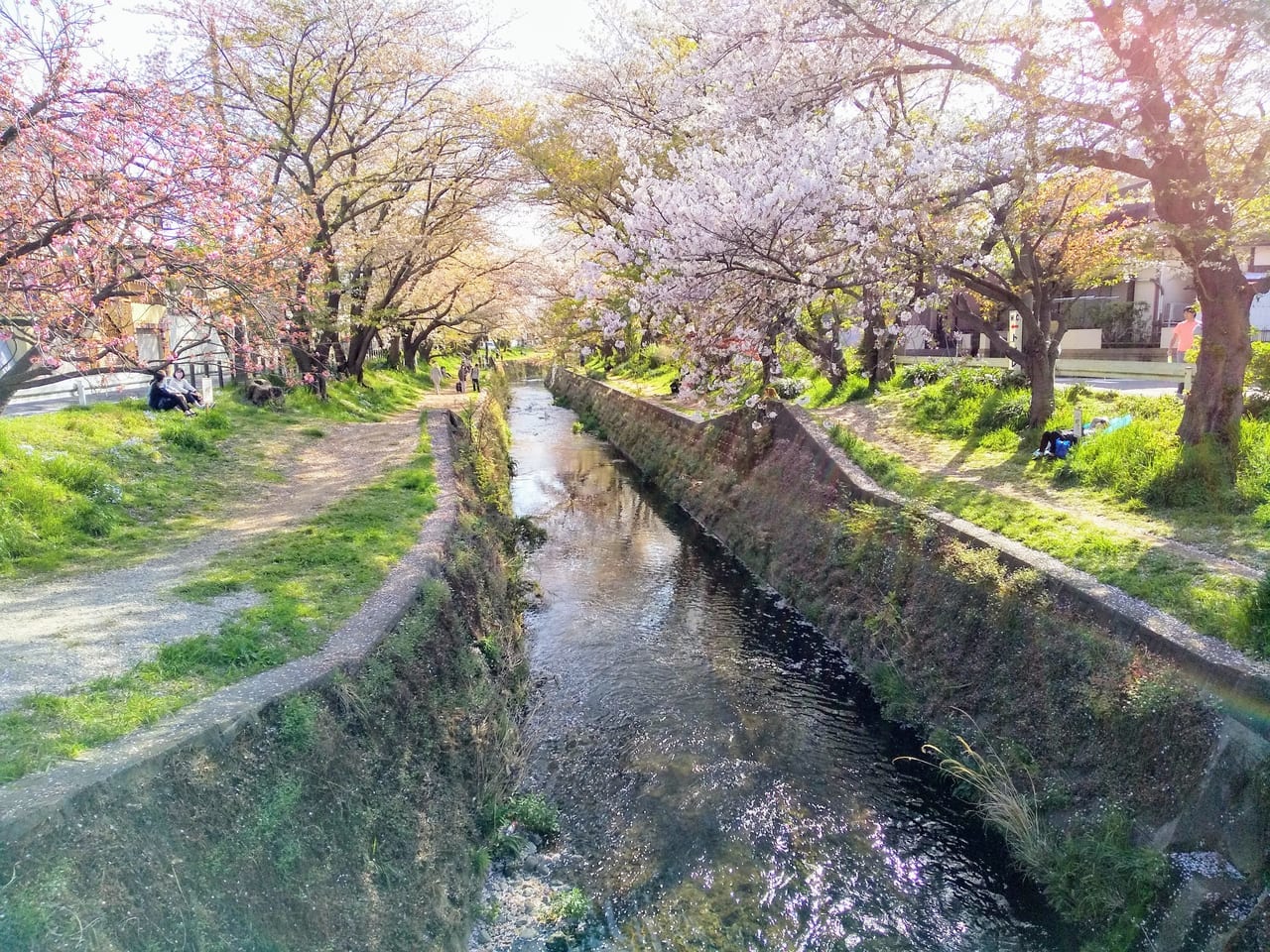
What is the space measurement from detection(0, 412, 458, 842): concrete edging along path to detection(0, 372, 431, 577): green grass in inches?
132

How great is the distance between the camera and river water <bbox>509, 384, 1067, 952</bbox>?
541 cm

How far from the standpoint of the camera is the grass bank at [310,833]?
3.19 m

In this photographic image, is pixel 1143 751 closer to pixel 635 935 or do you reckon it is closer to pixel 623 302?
pixel 635 935

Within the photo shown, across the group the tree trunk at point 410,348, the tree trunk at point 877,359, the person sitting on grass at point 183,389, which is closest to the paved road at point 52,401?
the person sitting on grass at point 183,389

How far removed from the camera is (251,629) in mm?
5633

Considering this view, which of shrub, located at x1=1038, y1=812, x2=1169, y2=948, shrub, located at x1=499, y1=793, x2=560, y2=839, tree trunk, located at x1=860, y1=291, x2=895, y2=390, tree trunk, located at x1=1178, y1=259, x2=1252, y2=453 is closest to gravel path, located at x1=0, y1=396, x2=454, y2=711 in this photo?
shrub, located at x1=499, y1=793, x2=560, y2=839

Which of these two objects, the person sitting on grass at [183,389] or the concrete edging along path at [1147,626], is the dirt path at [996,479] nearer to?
the concrete edging along path at [1147,626]

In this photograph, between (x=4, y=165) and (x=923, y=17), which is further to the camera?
(x=923, y=17)

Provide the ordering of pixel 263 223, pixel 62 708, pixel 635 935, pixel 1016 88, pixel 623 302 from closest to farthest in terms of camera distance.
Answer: pixel 62 708 < pixel 635 935 < pixel 1016 88 < pixel 263 223 < pixel 623 302

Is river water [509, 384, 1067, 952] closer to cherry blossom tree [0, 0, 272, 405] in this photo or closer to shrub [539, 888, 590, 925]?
shrub [539, 888, 590, 925]

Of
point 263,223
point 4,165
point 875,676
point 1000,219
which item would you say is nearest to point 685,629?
point 875,676

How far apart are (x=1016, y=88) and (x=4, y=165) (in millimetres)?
9509

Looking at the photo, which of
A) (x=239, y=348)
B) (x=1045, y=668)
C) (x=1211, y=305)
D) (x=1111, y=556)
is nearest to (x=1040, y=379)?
(x=1211, y=305)

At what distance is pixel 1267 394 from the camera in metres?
9.70
